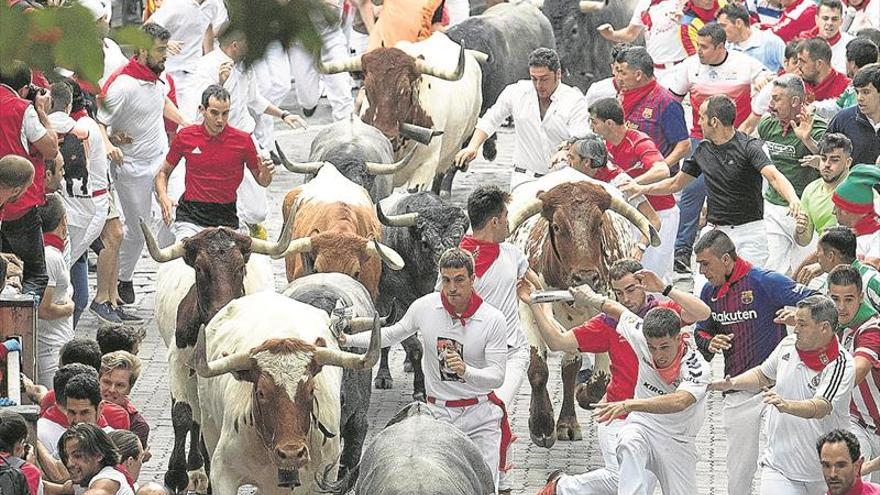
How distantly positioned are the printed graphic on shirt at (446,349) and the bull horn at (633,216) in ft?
7.16

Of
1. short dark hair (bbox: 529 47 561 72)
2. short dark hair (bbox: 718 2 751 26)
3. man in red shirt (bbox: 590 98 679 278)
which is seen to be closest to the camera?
man in red shirt (bbox: 590 98 679 278)

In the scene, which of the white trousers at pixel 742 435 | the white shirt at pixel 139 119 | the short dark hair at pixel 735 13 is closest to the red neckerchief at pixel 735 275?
the white trousers at pixel 742 435

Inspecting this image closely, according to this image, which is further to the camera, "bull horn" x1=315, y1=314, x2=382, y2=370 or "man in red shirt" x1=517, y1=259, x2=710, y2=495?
"man in red shirt" x1=517, y1=259, x2=710, y2=495

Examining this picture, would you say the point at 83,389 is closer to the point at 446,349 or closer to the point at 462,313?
the point at 446,349

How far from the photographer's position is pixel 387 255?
1288 cm

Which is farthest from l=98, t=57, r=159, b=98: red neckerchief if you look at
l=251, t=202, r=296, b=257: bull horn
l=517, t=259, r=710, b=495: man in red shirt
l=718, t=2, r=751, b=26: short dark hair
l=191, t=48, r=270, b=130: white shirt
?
l=718, t=2, r=751, b=26: short dark hair

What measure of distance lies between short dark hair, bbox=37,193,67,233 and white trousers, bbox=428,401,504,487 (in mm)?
3442

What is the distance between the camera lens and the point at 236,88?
17078mm

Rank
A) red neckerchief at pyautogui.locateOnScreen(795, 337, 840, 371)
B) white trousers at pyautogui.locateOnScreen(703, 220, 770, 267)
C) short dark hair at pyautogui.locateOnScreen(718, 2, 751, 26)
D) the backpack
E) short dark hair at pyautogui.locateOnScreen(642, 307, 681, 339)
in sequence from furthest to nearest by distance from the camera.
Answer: short dark hair at pyautogui.locateOnScreen(718, 2, 751, 26), white trousers at pyautogui.locateOnScreen(703, 220, 770, 267), short dark hair at pyautogui.locateOnScreen(642, 307, 681, 339), red neckerchief at pyautogui.locateOnScreen(795, 337, 840, 371), the backpack

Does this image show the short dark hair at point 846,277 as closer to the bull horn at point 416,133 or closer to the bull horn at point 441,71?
the bull horn at point 416,133

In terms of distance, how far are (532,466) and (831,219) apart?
8.47 ft

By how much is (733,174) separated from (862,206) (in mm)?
2000

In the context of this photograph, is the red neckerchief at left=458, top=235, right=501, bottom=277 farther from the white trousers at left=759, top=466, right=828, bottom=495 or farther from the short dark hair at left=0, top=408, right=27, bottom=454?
the short dark hair at left=0, top=408, right=27, bottom=454

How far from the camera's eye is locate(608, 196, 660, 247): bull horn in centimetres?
1315
